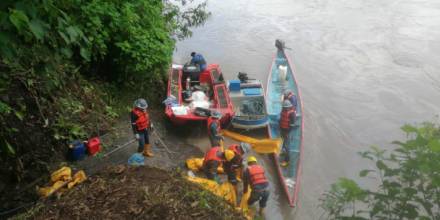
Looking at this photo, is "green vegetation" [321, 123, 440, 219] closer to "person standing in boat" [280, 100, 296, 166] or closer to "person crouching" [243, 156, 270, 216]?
"person crouching" [243, 156, 270, 216]

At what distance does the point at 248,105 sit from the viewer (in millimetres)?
13250

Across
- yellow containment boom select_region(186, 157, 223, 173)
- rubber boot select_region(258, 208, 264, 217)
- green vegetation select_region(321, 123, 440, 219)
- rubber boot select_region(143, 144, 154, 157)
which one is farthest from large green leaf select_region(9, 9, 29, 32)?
rubber boot select_region(258, 208, 264, 217)

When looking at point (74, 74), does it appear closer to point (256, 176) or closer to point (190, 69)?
point (190, 69)

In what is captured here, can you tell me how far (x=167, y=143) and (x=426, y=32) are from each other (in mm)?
16726

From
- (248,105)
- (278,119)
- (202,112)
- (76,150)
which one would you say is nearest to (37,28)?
(76,150)

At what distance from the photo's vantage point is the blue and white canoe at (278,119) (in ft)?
34.8

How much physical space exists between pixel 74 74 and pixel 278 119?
5774 millimetres

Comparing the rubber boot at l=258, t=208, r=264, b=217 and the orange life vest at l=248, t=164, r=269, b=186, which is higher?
the orange life vest at l=248, t=164, r=269, b=186

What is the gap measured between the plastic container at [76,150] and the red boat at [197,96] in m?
3.03

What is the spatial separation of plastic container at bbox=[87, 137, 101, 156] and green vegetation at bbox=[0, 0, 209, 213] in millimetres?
371

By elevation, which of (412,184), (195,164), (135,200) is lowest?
(195,164)

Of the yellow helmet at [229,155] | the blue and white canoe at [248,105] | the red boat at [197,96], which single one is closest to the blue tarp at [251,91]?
the blue and white canoe at [248,105]

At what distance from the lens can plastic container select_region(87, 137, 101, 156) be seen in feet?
31.8

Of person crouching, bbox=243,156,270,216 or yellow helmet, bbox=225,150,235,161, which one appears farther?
yellow helmet, bbox=225,150,235,161
